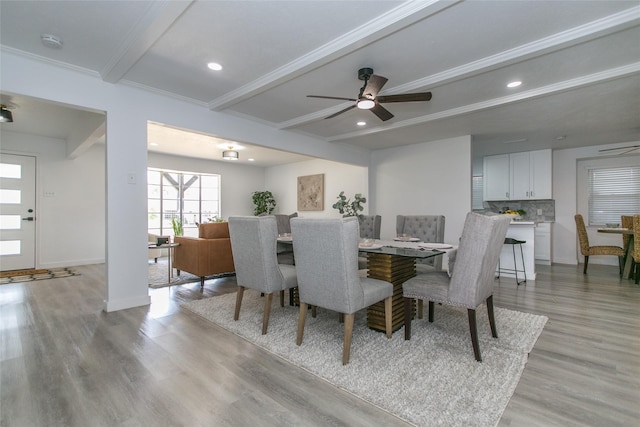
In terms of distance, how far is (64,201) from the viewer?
5.90m

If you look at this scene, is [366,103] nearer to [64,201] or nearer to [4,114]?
[4,114]

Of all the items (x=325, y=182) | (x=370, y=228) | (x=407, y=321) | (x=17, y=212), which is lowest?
(x=407, y=321)

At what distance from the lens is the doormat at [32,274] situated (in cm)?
460

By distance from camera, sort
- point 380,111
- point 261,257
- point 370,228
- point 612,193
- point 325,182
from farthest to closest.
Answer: point 325,182 → point 612,193 → point 370,228 → point 380,111 → point 261,257

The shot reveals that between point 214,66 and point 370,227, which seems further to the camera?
point 370,227

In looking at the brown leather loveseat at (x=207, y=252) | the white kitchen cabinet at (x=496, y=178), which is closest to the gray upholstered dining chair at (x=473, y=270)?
the brown leather loveseat at (x=207, y=252)

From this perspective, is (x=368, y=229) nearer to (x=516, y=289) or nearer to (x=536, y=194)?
(x=516, y=289)

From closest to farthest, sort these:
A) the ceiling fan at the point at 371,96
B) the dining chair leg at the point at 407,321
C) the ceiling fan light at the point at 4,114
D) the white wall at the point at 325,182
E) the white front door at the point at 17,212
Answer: the dining chair leg at the point at 407,321, the ceiling fan at the point at 371,96, the ceiling fan light at the point at 4,114, the white front door at the point at 17,212, the white wall at the point at 325,182

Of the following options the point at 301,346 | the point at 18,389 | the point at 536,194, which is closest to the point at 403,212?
the point at 536,194

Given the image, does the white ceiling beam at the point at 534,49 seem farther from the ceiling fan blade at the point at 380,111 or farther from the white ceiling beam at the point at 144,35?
the white ceiling beam at the point at 144,35

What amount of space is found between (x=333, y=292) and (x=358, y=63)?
2.13 m

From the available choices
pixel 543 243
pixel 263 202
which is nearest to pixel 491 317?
pixel 543 243

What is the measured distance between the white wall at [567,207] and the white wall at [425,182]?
2838 mm

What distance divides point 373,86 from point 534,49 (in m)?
1.36
